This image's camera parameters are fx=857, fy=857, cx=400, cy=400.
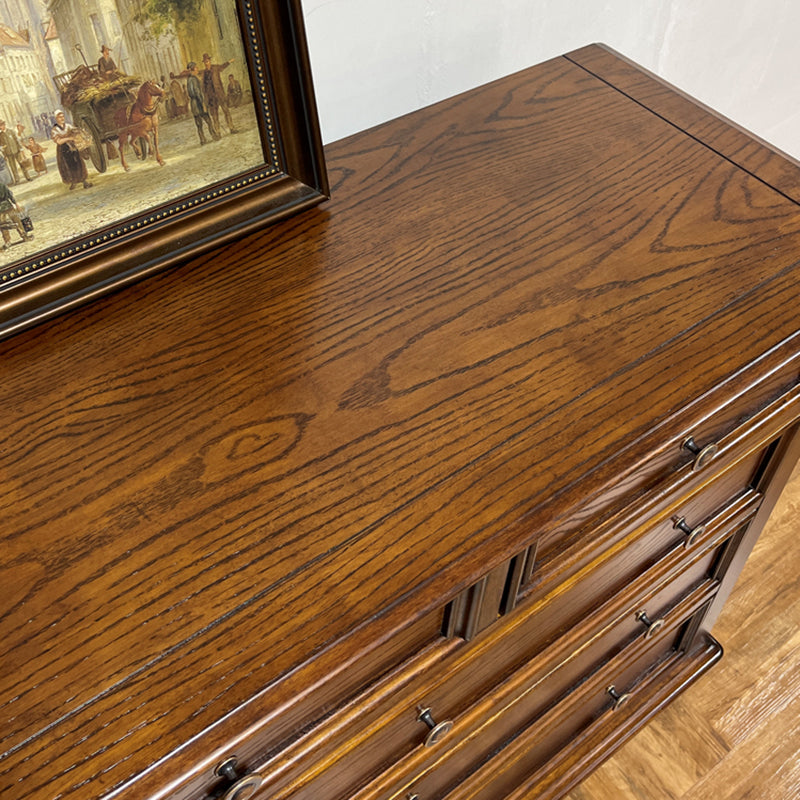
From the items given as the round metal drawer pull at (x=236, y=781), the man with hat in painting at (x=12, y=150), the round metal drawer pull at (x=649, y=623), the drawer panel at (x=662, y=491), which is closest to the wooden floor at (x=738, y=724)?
the round metal drawer pull at (x=649, y=623)

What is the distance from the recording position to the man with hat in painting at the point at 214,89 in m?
0.65

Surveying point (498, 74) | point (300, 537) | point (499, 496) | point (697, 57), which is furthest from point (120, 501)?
point (697, 57)

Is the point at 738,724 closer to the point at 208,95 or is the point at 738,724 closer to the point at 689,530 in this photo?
the point at 689,530

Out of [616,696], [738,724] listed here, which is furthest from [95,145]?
[738,724]

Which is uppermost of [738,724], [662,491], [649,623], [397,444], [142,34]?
[142,34]

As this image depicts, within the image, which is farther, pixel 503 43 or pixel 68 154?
pixel 503 43

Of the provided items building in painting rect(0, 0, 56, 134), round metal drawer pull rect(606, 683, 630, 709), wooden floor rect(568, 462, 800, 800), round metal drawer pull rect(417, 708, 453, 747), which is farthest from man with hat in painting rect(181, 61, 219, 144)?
wooden floor rect(568, 462, 800, 800)

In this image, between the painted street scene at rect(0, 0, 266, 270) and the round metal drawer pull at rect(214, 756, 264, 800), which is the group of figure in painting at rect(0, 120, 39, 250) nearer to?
the painted street scene at rect(0, 0, 266, 270)

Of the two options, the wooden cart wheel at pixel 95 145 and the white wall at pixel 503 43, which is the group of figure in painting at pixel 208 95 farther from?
the white wall at pixel 503 43

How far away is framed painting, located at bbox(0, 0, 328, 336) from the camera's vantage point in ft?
1.91

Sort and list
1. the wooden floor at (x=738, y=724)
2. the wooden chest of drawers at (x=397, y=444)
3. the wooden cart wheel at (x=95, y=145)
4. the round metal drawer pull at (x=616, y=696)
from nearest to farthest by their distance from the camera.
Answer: the wooden chest of drawers at (x=397, y=444) → the wooden cart wheel at (x=95, y=145) → the round metal drawer pull at (x=616, y=696) → the wooden floor at (x=738, y=724)

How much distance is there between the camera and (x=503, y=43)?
3.22 feet

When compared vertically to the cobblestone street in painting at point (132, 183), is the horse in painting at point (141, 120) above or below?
above

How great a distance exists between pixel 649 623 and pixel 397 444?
0.59m
